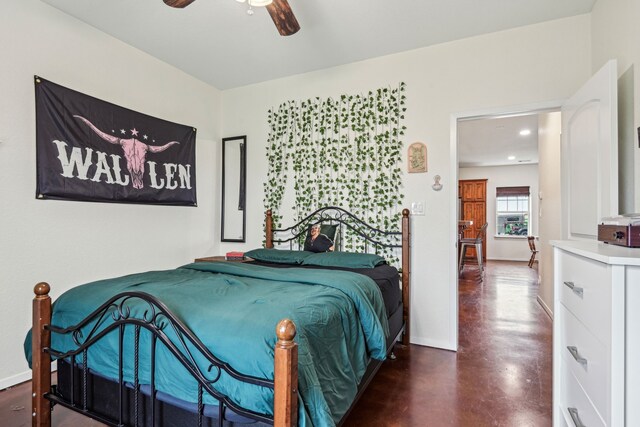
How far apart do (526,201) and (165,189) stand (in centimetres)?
901

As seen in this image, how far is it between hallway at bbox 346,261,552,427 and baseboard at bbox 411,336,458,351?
7cm

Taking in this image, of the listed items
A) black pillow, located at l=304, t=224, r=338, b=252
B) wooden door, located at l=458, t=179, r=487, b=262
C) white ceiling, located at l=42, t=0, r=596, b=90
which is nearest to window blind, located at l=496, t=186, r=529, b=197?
wooden door, located at l=458, t=179, r=487, b=262

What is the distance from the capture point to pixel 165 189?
3.48 m

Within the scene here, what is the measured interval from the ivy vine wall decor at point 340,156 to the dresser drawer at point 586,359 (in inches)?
74.8

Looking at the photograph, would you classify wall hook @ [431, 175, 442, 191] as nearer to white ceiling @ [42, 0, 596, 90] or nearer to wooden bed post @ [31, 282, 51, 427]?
white ceiling @ [42, 0, 596, 90]

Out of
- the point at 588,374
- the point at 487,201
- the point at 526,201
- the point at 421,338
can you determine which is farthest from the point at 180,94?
the point at 526,201

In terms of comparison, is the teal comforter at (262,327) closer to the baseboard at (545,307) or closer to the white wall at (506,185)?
the baseboard at (545,307)

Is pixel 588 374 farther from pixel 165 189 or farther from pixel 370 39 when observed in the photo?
pixel 165 189

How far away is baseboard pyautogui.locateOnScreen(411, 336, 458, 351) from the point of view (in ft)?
9.89

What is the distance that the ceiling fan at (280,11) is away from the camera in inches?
79.0

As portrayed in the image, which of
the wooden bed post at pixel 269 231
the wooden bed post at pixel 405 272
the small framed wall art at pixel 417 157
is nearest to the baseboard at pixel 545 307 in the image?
the wooden bed post at pixel 405 272

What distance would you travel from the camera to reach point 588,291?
1.14 meters

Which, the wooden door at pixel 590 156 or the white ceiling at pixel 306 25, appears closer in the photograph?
the wooden door at pixel 590 156

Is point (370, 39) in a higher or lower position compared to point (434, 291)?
higher
